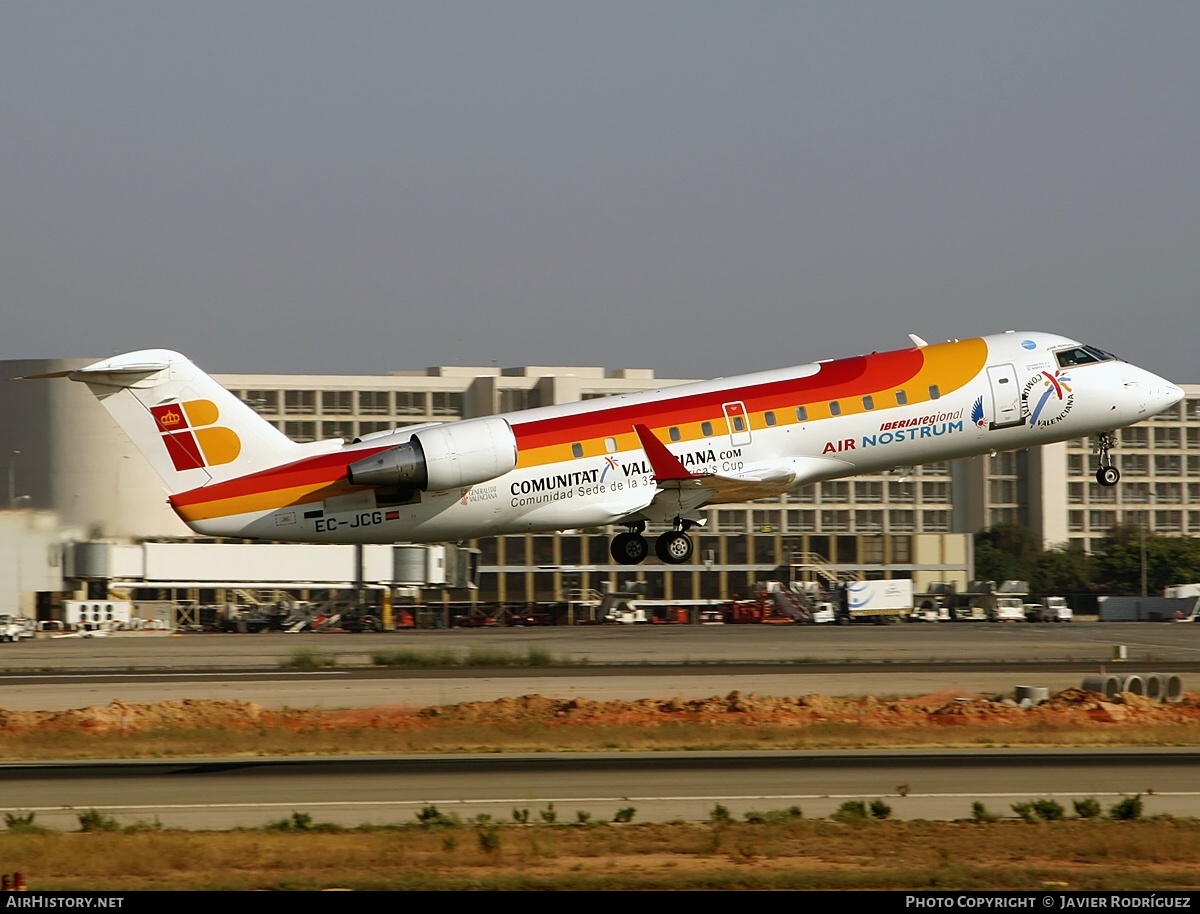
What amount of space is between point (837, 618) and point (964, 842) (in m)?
59.0

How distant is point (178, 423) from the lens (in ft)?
110

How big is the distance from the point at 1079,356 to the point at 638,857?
23175 millimetres

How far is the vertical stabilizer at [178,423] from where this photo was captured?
33.3 metres

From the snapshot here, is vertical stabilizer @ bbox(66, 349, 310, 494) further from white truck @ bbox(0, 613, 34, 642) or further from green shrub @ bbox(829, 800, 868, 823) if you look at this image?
white truck @ bbox(0, 613, 34, 642)

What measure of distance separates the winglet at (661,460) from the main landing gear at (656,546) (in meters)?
1.57

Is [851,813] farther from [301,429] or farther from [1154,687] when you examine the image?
[301,429]

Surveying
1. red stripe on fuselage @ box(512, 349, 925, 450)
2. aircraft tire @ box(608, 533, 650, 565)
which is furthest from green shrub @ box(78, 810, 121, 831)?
aircraft tire @ box(608, 533, 650, 565)

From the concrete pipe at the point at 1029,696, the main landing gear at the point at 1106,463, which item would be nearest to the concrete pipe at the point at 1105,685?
the concrete pipe at the point at 1029,696

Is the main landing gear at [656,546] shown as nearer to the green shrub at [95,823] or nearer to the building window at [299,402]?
the green shrub at [95,823]

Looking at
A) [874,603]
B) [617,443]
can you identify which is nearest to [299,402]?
[874,603]

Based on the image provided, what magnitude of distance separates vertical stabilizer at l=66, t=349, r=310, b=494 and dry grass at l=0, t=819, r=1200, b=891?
15.2 meters

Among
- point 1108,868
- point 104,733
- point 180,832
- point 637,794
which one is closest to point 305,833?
point 180,832

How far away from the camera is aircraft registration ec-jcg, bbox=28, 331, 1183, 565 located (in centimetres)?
3325

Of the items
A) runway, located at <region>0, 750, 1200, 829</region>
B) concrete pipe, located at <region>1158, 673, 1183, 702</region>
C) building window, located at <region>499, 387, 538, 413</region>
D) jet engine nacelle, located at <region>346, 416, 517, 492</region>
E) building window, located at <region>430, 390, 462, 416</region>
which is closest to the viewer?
runway, located at <region>0, 750, 1200, 829</region>
